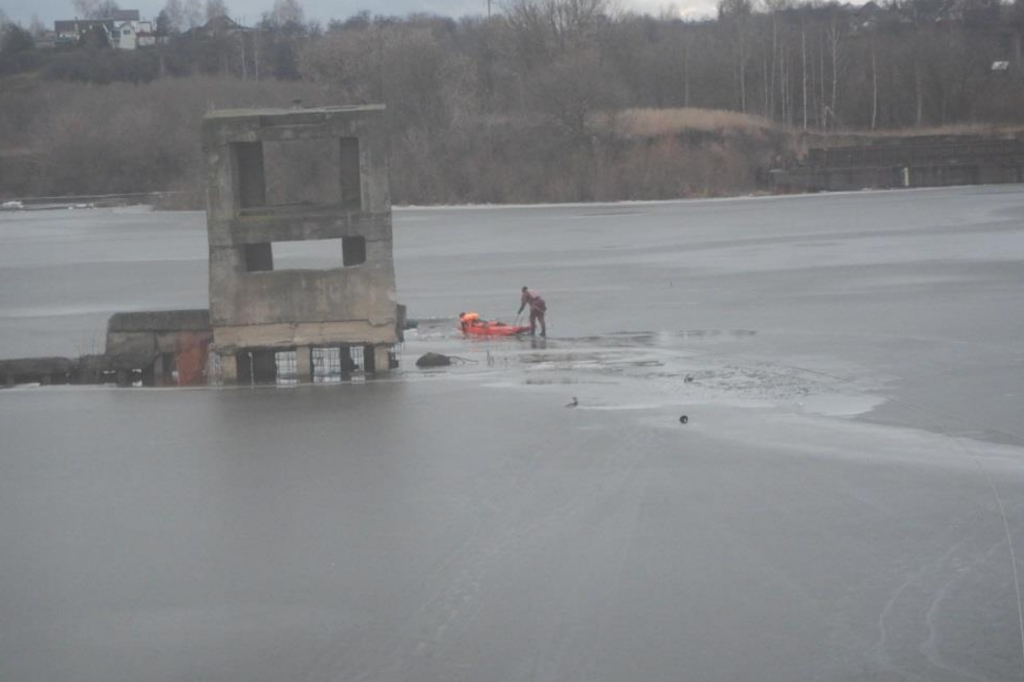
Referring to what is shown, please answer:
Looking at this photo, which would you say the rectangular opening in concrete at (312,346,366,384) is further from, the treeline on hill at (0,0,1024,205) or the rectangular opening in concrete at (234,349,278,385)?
the treeline on hill at (0,0,1024,205)

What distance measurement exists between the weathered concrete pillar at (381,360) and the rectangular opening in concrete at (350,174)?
7.24 feet

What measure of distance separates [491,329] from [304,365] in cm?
524

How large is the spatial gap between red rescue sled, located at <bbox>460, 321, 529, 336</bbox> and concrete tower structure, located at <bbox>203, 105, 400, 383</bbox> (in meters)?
4.78

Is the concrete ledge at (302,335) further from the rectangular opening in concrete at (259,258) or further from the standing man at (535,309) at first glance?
the standing man at (535,309)

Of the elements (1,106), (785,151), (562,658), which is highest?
(1,106)

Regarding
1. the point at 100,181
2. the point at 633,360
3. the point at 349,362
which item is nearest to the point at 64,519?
the point at 349,362

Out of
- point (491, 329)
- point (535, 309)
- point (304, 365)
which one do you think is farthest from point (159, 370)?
point (535, 309)

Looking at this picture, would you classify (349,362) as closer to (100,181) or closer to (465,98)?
(465,98)

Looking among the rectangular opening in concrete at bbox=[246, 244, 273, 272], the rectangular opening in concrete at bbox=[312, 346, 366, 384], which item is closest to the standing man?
the rectangular opening in concrete at bbox=[312, 346, 366, 384]

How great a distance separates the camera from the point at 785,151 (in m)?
87.9

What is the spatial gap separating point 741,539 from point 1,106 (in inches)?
4953

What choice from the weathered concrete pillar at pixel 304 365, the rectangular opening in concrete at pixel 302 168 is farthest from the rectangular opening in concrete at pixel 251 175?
the rectangular opening in concrete at pixel 302 168

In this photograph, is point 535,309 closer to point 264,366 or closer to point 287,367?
point 287,367

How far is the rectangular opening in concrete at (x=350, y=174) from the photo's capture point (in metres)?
22.9
